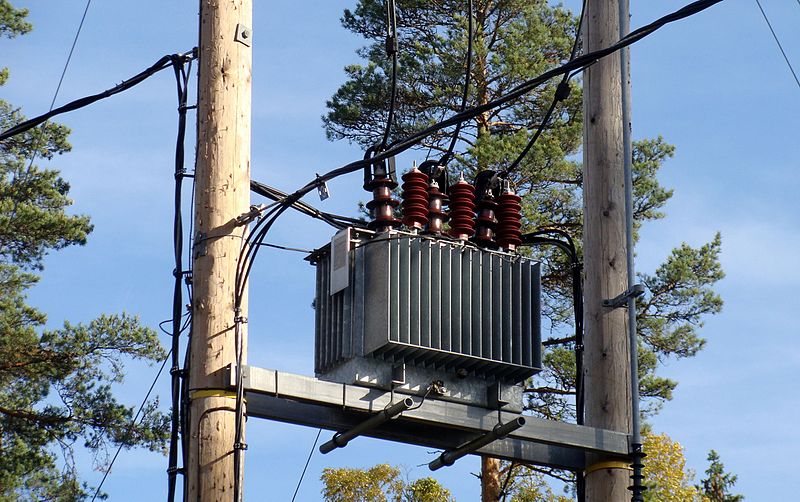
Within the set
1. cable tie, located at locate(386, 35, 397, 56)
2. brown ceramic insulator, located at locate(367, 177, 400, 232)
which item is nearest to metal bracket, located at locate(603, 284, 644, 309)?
brown ceramic insulator, located at locate(367, 177, 400, 232)

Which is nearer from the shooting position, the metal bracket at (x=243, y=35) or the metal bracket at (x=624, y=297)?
the metal bracket at (x=243, y=35)

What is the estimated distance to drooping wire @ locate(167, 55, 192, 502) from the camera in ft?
25.2

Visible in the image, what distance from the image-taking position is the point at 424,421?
315 inches

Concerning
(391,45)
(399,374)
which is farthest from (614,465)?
(391,45)

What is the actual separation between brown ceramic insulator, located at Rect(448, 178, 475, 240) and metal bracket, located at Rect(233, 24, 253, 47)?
1460mm

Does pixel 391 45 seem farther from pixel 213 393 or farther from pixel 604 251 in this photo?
pixel 213 393

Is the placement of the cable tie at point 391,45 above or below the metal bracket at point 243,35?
above

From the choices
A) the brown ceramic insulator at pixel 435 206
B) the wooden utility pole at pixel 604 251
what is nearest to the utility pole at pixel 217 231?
→ the brown ceramic insulator at pixel 435 206

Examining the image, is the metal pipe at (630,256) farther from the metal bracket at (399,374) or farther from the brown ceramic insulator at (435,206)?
the metal bracket at (399,374)

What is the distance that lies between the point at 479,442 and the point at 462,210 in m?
1.33

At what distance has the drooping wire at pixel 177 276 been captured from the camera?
7.68m

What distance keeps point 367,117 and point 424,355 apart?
16871 mm

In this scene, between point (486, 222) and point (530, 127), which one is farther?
point (530, 127)

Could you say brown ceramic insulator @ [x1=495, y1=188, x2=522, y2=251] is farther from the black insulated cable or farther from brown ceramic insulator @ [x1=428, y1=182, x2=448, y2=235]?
the black insulated cable
